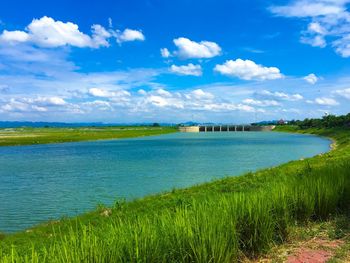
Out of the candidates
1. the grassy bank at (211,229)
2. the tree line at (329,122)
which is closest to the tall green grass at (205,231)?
the grassy bank at (211,229)

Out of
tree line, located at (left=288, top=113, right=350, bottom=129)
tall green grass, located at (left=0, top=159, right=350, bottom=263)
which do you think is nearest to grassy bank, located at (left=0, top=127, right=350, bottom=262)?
tall green grass, located at (left=0, top=159, right=350, bottom=263)

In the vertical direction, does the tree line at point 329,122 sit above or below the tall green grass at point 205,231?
above

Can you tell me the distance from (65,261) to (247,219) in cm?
453

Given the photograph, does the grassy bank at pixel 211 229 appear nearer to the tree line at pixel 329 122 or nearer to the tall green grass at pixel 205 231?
the tall green grass at pixel 205 231

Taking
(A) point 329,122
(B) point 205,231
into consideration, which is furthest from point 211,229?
(A) point 329,122

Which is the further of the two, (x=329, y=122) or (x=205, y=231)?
(x=329, y=122)

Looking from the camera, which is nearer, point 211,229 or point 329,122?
point 211,229

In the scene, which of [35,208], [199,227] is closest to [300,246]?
[199,227]

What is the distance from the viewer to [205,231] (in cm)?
750

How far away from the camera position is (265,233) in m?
9.02

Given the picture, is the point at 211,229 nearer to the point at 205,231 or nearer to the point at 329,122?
the point at 205,231

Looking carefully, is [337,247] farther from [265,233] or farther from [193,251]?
[193,251]

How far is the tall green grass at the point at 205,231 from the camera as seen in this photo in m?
6.40

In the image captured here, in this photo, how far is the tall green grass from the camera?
21.0ft
